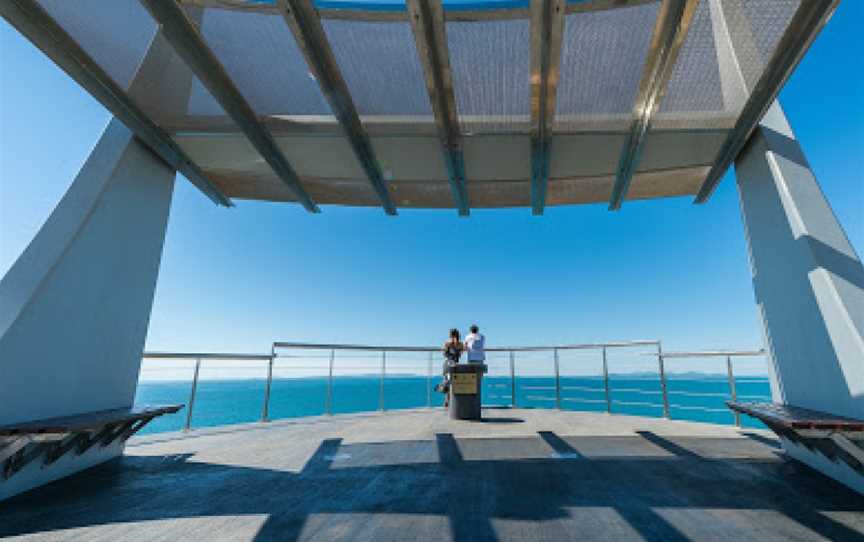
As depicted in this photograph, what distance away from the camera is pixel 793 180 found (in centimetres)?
300

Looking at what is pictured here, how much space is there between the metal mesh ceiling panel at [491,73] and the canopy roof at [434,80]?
1cm

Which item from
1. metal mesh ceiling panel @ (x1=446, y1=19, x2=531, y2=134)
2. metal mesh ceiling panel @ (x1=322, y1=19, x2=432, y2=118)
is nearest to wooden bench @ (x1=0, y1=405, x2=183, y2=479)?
metal mesh ceiling panel @ (x1=322, y1=19, x2=432, y2=118)

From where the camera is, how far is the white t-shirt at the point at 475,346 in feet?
20.4

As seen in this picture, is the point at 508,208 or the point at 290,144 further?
the point at 508,208

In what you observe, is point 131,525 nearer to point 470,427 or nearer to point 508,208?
point 470,427

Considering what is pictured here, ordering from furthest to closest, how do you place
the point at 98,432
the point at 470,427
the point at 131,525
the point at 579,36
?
the point at 470,427, the point at 98,432, the point at 579,36, the point at 131,525

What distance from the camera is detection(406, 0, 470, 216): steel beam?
2250 mm

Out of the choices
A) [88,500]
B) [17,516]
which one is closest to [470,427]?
[88,500]

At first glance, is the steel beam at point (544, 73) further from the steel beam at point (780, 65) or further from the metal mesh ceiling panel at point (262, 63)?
the metal mesh ceiling panel at point (262, 63)

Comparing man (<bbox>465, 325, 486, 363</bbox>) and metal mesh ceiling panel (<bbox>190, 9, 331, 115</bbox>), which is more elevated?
metal mesh ceiling panel (<bbox>190, 9, 331, 115</bbox>)

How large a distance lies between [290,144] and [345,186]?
31.8 inches

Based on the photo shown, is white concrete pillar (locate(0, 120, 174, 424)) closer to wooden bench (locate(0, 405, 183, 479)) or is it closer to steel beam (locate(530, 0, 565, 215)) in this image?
wooden bench (locate(0, 405, 183, 479))

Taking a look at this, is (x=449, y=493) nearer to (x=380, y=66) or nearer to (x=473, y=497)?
(x=473, y=497)

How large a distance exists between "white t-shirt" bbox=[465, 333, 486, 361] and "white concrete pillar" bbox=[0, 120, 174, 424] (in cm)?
441
